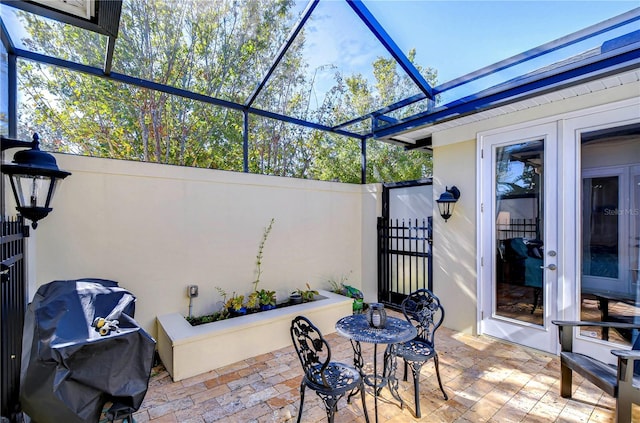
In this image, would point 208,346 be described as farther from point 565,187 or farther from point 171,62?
point 565,187

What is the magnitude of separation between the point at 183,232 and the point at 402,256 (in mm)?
3562

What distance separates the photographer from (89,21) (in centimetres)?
186

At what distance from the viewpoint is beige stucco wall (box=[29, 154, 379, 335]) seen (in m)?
3.15

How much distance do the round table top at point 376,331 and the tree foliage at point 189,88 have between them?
3.17 metres

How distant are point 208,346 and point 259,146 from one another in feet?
14.6

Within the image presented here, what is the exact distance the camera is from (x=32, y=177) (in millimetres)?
1981

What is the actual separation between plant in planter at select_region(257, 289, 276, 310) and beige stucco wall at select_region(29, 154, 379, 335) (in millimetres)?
278

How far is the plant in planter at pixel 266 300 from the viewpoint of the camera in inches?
162

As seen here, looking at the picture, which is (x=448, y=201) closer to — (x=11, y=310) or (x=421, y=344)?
(x=421, y=344)

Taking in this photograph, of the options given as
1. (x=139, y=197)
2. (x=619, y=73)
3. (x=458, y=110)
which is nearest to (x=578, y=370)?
(x=619, y=73)

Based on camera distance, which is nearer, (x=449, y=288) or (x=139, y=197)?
(x=139, y=197)

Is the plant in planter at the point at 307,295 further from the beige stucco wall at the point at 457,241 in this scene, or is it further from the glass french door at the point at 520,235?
the glass french door at the point at 520,235

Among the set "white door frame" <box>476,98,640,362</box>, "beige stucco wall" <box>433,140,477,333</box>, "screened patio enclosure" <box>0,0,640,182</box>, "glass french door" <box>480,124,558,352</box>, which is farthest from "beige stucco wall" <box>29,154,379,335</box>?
"white door frame" <box>476,98,640,362</box>

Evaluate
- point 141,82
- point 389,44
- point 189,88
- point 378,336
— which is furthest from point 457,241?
point 141,82
